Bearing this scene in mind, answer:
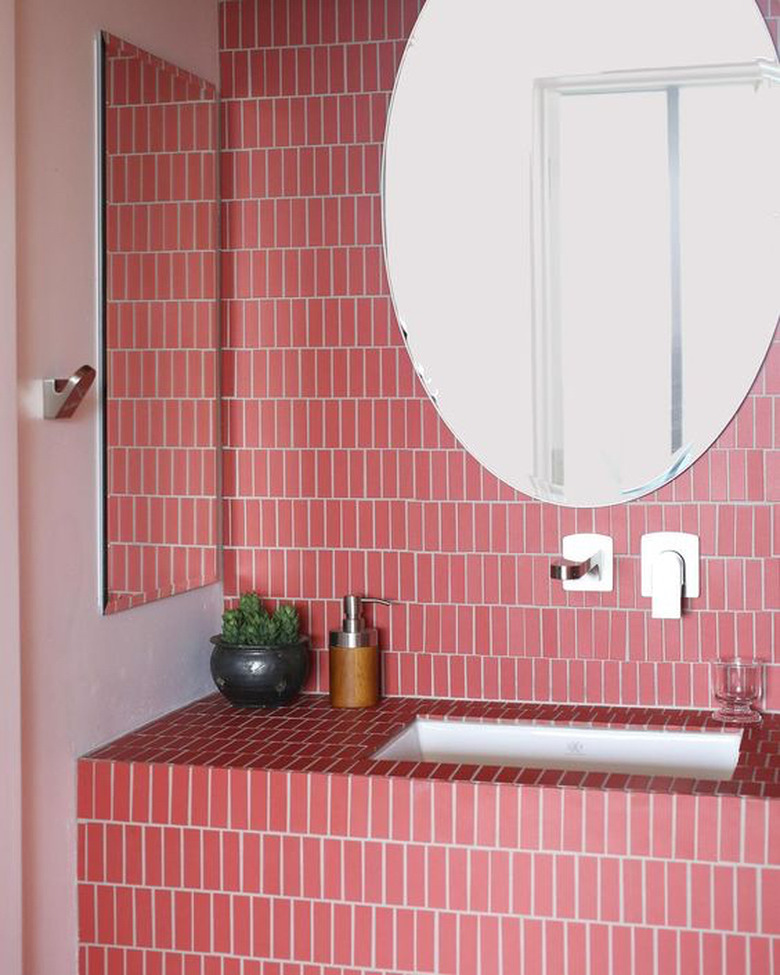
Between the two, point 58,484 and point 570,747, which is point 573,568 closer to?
point 570,747

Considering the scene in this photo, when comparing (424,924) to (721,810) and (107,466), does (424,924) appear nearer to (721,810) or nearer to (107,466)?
(721,810)

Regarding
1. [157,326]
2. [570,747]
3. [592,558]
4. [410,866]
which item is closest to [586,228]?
[592,558]

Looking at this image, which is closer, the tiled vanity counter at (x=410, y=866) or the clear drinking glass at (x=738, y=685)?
the tiled vanity counter at (x=410, y=866)

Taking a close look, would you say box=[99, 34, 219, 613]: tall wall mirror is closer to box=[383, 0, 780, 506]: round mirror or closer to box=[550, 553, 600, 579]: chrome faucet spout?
box=[383, 0, 780, 506]: round mirror

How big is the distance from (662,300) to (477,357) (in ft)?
1.08

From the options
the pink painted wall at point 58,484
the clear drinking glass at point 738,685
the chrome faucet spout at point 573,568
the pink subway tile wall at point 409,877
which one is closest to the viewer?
the pink subway tile wall at point 409,877

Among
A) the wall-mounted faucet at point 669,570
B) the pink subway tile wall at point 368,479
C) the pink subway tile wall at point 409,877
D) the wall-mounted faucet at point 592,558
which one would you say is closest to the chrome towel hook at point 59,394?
the pink subway tile wall at point 409,877

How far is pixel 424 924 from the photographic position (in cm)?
213

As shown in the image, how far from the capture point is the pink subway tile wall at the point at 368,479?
2590 mm

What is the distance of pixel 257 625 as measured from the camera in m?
2.65

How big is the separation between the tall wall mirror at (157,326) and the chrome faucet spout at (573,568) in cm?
64

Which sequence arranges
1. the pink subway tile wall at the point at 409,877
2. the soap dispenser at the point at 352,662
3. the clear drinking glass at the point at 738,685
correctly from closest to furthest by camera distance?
the pink subway tile wall at the point at 409,877, the clear drinking glass at the point at 738,685, the soap dispenser at the point at 352,662

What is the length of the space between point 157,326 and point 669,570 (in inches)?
36.7

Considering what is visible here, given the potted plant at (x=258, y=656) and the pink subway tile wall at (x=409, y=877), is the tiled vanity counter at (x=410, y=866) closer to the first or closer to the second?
the pink subway tile wall at (x=409, y=877)
